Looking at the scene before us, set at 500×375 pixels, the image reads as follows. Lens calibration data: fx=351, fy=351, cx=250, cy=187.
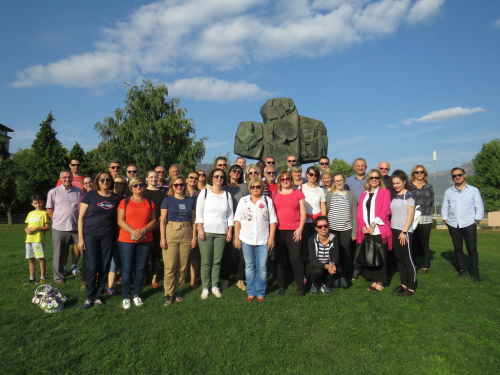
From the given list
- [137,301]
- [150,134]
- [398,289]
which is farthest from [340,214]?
[150,134]

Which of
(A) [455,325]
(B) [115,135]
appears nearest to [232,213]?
(A) [455,325]

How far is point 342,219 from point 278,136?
5326mm

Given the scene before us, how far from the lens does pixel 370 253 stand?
506 centimetres

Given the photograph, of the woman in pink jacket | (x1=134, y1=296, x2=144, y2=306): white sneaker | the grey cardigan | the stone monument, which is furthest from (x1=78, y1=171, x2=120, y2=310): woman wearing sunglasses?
the stone monument

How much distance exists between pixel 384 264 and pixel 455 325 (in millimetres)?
1223

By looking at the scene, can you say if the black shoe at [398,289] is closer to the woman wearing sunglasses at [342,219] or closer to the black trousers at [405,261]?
the black trousers at [405,261]

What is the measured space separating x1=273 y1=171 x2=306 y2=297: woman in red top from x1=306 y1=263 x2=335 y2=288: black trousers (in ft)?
0.68

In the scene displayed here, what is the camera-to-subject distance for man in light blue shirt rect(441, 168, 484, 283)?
19.1 ft

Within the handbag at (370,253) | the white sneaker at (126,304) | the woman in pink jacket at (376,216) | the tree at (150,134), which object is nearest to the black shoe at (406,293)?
the woman in pink jacket at (376,216)

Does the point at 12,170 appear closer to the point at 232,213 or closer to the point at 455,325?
the point at 232,213

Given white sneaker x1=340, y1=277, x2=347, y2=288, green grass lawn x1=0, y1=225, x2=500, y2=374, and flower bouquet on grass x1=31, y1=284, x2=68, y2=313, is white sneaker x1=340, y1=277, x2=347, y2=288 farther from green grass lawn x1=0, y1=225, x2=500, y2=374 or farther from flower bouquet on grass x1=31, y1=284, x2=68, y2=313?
flower bouquet on grass x1=31, y1=284, x2=68, y2=313

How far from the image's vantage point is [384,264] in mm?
5145

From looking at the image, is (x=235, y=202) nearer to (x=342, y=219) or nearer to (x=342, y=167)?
(x=342, y=219)

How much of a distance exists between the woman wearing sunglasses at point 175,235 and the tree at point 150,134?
19.5 meters
